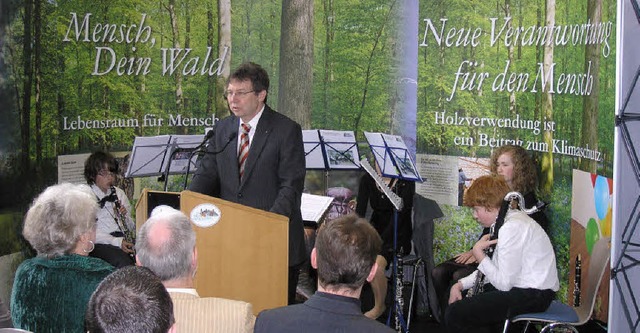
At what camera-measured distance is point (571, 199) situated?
6.16 meters

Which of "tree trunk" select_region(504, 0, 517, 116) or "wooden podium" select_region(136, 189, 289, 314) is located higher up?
"tree trunk" select_region(504, 0, 517, 116)

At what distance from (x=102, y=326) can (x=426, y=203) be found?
5739 mm

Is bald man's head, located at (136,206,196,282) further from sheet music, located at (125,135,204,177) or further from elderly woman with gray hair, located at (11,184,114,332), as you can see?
sheet music, located at (125,135,204,177)

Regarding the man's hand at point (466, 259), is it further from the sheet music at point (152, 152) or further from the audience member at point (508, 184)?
the sheet music at point (152, 152)

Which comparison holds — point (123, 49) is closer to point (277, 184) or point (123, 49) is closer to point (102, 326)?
point (277, 184)

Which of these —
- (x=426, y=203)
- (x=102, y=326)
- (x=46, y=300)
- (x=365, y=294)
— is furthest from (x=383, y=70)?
(x=102, y=326)

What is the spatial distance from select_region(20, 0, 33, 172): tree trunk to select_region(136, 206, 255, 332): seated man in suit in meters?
4.06

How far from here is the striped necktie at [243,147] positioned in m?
4.47

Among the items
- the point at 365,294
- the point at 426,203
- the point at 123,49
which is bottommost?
the point at 365,294

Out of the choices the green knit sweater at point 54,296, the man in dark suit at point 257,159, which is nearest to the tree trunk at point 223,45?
the man in dark suit at point 257,159

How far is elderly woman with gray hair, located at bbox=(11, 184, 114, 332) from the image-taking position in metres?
2.96

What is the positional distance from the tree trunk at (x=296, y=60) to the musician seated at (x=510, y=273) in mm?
3386

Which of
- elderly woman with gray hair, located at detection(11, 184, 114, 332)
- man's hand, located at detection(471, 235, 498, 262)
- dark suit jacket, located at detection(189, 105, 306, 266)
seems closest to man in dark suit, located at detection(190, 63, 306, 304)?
dark suit jacket, located at detection(189, 105, 306, 266)

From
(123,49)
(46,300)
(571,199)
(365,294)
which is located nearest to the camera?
(46,300)
